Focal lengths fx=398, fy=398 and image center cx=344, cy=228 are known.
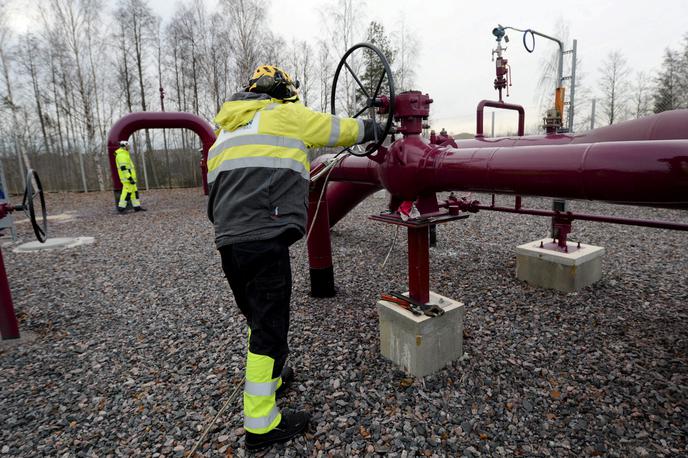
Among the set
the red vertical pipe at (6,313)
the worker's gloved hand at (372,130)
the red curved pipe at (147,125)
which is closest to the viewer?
the worker's gloved hand at (372,130)

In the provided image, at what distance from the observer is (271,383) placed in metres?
1.87

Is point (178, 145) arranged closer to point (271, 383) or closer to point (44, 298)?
point (44, 298)

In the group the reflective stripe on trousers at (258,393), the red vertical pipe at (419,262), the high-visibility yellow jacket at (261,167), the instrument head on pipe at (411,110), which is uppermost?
the instrument head on pipe at (411,110)

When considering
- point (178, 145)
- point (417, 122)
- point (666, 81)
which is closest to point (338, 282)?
point (417, 122)

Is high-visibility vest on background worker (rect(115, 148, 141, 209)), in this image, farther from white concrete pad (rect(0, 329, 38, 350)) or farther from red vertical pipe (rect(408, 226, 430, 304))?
red vertical pipe (rect(408, 226, 430, 304))

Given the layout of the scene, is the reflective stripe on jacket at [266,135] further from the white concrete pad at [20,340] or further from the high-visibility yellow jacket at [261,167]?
the white concrete pad at [20,340]

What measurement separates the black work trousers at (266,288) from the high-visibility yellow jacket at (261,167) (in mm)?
58

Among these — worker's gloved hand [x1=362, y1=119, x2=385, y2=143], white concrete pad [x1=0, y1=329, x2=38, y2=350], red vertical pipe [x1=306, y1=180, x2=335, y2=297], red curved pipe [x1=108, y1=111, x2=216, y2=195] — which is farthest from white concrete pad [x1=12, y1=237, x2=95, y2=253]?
worker's gloved hand [x1=362, y1=119, x2=385, y2=143]

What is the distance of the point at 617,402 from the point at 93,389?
2.92 meters

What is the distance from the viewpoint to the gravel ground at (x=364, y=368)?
1.89m

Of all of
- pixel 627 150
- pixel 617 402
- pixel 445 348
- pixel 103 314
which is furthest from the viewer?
pixel 103 314

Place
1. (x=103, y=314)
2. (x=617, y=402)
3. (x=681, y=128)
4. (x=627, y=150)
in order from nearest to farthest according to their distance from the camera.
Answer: (x=627, y=150)
(x=617, y=402)
(x=681, y=128)
(x=103, y=314)

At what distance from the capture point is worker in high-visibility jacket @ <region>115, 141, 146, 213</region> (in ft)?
30.8

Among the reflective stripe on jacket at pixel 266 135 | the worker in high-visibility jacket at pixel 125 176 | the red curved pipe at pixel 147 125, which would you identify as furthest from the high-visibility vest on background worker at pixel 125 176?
the reflective stripe on jacket at pixel 266 135
